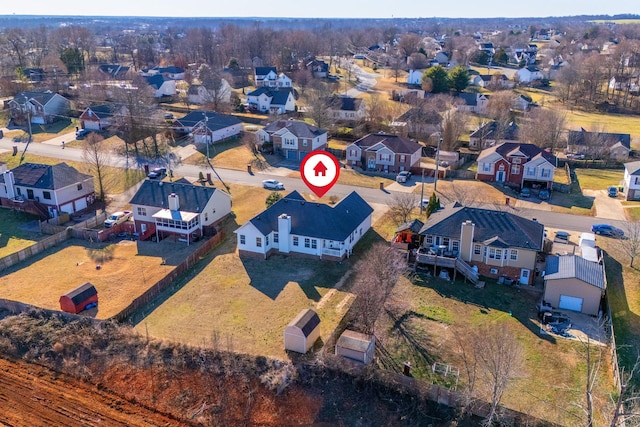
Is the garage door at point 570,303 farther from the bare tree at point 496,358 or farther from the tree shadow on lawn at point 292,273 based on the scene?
the tree shadow on lawn at point 292,273

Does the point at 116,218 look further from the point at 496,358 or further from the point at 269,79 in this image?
the point at 269,79

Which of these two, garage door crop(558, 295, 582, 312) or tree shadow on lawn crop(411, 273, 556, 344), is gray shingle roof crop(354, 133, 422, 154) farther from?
garage door crop(558, 295, 582, 312)

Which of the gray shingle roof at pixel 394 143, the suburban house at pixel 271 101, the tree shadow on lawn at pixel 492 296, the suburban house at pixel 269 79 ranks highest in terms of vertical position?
the suburban house at pixel 269 79

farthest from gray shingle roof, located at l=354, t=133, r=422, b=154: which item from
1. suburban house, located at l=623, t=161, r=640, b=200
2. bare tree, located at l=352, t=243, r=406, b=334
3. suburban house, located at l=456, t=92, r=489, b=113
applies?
suburban house, located at l=456, t=92, r=489, b=113

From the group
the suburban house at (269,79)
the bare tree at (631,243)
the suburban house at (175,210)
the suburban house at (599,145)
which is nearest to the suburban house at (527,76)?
the suburban house at (269,79)

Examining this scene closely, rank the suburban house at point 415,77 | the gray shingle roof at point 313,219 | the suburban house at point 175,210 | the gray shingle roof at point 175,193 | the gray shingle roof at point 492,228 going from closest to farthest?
the gray shingle roof at point 492,228 → the gray shingle roof at point 313,219 → the suburban house at point 175,210 → the gray shingle roof at point 175,193 → the suburban house at point 415,77

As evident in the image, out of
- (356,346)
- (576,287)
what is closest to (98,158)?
(356,346)
